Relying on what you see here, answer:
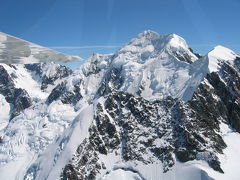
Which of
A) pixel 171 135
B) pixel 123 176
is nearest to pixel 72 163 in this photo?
pixel 123 176

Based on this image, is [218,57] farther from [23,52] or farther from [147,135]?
[23,52]

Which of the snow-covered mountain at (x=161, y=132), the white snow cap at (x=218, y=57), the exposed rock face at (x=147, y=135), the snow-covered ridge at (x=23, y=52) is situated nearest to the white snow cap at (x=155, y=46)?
the snow-covered mountain at (x=161, y=132)

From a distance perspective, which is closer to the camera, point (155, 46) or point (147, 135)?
point (147, 135)

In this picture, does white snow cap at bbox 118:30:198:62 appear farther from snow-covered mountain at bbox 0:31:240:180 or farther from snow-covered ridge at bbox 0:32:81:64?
snow-covered ridge at bbox 0:32:81:64


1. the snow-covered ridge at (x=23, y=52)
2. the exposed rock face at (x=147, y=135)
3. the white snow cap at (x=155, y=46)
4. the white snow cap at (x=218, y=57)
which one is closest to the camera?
the snow-covered ridge at (x=23, y=52)

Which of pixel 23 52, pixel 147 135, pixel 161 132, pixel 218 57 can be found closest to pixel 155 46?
pixel 218 57

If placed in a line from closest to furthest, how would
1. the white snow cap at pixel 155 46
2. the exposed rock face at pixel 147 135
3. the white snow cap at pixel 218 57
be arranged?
the exposed rock face at pixel 147 135, the white snow cap at pixel 218 57, the white snow cap at pixel 155 46

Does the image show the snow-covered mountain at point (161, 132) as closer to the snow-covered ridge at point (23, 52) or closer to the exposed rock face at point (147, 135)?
the exposed rock face at point (147, 135)

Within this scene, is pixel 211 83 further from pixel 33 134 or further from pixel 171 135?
pixel 33 134
